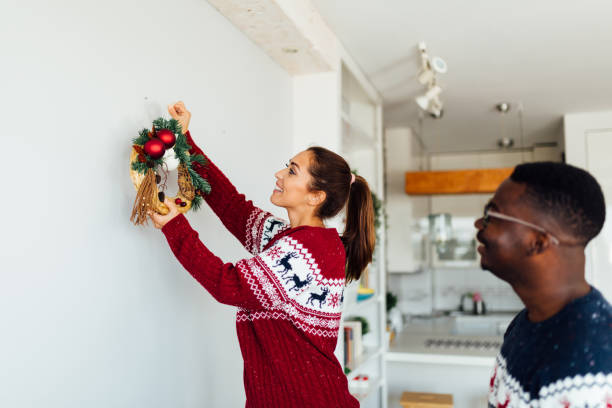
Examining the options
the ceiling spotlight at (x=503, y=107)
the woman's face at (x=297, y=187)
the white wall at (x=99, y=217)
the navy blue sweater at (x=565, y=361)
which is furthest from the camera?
the ceiling spotlight at (x=503, y=107)

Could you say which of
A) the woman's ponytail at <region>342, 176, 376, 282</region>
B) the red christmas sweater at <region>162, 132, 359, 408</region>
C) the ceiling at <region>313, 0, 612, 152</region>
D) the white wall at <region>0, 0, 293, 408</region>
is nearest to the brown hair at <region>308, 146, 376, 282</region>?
the woman's ponytail at <region>342, 176, 376, 282</region>

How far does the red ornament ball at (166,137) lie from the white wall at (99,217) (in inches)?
5.8

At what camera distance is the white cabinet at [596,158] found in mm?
4340

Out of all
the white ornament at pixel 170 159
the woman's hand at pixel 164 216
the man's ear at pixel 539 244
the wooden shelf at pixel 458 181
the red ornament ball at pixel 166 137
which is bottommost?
the man's ear at pixel 539 244

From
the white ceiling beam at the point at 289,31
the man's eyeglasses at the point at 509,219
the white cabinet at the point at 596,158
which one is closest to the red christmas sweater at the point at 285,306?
the man's eyeglasses at the point at 509,219

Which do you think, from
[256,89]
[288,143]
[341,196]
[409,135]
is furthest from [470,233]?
[341,196]

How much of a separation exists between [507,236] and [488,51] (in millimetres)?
2354

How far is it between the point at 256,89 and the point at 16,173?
4.35 ft

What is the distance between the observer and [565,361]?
815 millimetres

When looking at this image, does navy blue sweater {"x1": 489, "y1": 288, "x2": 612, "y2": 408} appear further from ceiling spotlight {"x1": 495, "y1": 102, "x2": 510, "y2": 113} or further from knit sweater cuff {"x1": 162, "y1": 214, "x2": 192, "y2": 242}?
ceiling spotlight {"x1": 495, "y1": 102, "x2": 510, "y2": 113}

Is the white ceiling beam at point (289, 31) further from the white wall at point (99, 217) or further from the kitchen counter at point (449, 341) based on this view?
the kitchen counter at point (449, 341)

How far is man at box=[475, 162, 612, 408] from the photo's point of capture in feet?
2.64

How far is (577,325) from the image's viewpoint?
0.84m

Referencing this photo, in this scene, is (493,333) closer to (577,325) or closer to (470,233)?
(470,233)
